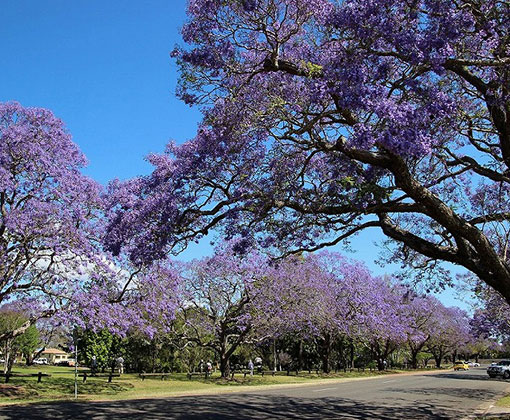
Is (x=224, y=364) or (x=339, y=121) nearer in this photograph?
(x=339, y=121)

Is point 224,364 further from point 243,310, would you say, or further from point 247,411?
point 247,411

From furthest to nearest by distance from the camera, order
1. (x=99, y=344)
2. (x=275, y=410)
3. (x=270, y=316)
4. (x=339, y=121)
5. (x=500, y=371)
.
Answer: (x=500, y=371) → (x=99, y=344) → (x=270, y=316) → (x=275, y=410) → (x=339, y=121)

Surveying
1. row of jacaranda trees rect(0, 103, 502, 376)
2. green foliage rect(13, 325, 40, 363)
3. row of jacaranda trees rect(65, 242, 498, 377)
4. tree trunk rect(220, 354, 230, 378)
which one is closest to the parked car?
row of jacaranda trees rect(65, 242, 498, 377)

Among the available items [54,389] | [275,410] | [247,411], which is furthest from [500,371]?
[54,389]

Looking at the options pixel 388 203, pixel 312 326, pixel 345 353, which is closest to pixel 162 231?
pixel 388 203

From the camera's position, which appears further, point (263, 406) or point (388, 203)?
point (263, 406)

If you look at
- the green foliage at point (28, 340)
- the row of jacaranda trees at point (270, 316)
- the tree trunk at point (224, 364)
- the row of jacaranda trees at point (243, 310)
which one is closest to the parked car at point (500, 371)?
the row of jacaranda trees at point (270, 316)

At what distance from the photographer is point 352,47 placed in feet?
26.0

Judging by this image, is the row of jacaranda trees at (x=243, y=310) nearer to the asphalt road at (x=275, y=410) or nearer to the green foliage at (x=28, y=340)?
the asphalt road at (x=275, y=410)

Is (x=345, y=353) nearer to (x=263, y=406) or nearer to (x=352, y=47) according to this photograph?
(x=263, y=406)

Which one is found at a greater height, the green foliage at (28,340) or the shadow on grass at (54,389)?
the green foliage at (28,340)

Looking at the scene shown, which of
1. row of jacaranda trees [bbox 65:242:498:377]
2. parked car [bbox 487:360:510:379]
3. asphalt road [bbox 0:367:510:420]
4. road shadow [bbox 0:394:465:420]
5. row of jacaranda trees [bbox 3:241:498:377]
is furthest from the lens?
parked car [bbox 487:360:510:379]

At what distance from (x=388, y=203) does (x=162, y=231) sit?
4996 millimetres

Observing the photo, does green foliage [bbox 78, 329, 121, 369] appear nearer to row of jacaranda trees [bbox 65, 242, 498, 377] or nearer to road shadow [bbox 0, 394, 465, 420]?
row of jacaranda trees [bbox 65, 242, 498, 377]
